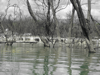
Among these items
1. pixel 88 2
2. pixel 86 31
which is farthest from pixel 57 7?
pixel 86 31

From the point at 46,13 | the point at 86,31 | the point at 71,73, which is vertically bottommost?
the point at 71,73

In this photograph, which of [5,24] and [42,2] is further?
[5,24]

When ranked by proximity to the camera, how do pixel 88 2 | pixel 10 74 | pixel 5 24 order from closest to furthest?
→ pixel 10 74 → pixel 88 2 → pixel 5 24

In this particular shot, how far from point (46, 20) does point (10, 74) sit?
20.5m

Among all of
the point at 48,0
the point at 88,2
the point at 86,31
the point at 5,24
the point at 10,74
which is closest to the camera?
the point at 10,74

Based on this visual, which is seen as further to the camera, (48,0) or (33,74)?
(48,0)

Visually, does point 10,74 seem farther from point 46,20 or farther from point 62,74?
point 46,20

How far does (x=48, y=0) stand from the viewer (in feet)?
84.9

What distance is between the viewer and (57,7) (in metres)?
26.8

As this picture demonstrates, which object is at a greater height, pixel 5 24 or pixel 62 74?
pixel 5 24

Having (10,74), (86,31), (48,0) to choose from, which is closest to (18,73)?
(10,74)

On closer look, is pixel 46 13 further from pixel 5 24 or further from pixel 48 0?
pixel 5 24

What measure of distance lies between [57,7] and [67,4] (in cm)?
140

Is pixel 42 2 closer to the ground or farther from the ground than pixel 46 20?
farther from the ground
